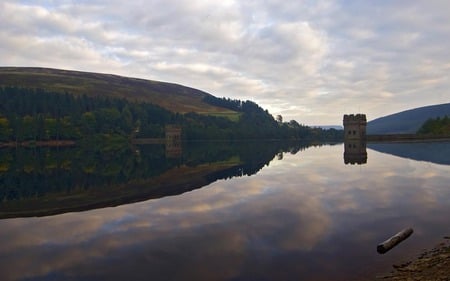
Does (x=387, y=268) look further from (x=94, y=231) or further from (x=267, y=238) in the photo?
(x=94, y=231)

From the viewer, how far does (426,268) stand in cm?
1731

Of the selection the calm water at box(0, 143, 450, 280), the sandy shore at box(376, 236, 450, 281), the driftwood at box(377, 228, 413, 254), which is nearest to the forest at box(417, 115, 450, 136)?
the calm water at box(0, 143, 450, 280)

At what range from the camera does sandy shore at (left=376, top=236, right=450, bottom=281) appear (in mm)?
15984

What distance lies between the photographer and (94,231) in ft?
86.3

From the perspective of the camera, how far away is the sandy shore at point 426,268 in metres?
16.0

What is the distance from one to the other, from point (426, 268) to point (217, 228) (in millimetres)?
13283

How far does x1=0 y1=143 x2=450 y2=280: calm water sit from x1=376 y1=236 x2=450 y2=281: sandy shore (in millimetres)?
669

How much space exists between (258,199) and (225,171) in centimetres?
2797

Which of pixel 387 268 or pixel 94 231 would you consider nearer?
pixel 387 268

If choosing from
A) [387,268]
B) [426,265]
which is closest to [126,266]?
[387,268]

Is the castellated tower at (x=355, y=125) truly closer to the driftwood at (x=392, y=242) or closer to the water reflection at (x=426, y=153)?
the water reflection at (x=426, y=153)

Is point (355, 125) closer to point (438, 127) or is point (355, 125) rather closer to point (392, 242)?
point (438, 127)

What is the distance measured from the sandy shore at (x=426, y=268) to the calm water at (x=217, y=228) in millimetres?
669

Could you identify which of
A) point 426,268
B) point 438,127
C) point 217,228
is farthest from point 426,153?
point 438,127
